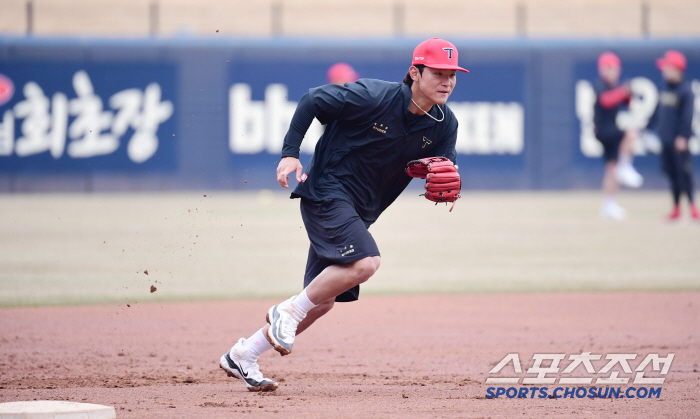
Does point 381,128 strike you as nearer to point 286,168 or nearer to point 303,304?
point 286,168

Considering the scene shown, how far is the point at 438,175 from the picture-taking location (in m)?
4.68

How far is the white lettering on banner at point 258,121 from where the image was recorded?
800 inches

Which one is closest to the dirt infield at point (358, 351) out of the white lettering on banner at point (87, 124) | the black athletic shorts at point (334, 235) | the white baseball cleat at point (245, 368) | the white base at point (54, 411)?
the white baseball cleat at point (245, 368)

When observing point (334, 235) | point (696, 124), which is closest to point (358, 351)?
point (334, 235)

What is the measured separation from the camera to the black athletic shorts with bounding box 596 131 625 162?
15719 millimetres

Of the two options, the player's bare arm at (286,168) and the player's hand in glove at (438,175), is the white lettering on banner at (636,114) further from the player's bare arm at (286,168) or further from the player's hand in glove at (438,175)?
the player's bare arm at (286,168)

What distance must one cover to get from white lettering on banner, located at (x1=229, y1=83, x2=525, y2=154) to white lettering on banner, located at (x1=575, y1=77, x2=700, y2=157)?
1.51 m

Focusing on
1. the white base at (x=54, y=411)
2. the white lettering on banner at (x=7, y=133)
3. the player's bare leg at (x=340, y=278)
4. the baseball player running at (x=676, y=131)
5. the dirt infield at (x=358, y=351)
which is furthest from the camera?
the white lettering on banner at (x=7, y=133)

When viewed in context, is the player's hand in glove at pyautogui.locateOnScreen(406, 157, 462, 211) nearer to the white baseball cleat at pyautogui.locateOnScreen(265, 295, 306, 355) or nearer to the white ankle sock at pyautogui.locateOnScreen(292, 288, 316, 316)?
the white ankle sock at pyautogui.locateOnScreen(292, 288, 316, 316)

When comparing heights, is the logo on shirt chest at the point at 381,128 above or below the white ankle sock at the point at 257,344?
above

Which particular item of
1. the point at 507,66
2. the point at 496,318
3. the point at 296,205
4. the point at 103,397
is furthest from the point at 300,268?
the point at 507,66

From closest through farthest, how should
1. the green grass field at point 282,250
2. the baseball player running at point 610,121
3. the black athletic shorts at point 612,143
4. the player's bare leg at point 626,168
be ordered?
1. the green grass field at point 282,250
2. the baseball player running at point 610,121
3. the black athletic shorts at point 612,143
4. the player's bare leg at point 626,168

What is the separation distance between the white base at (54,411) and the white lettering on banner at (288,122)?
16.1 meters

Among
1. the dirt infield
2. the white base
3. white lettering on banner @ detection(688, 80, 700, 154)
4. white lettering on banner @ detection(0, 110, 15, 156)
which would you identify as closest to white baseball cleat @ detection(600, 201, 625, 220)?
white lettering on banner @ detection(688, 80, 700, 154)
